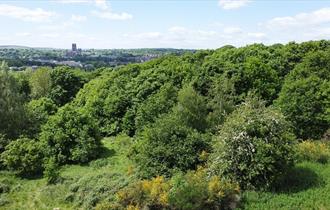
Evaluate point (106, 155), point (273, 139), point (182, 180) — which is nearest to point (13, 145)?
point (106, 155)

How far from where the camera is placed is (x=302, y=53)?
43438 millimetres

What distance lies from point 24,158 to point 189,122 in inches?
495

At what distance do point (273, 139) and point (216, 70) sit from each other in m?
19.3

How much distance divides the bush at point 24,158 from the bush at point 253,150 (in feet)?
46.5

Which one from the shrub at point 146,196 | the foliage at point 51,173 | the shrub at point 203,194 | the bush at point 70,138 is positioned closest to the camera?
the shrub at point 203,194

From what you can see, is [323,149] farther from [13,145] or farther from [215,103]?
[13,145]

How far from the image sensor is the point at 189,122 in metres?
31.8

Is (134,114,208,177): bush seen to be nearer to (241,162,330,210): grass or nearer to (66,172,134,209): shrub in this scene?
(66,172,134,209): shrub

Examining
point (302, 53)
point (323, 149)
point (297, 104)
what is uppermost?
point (302, 53)

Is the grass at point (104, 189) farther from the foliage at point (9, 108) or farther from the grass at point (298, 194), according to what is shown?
the foliage at point (9, 108)

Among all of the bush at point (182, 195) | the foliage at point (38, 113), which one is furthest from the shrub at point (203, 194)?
the foliage at point (38, 113)

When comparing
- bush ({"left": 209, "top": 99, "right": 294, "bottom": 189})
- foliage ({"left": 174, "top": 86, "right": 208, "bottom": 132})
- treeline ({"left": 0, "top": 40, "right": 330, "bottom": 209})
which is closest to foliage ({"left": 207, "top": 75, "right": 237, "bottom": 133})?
treeline ({"left": 0, "top": 40, "right": 330, "bottom": 209})

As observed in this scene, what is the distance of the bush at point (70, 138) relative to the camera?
32.6m

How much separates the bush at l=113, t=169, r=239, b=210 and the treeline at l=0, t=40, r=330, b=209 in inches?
2.1
